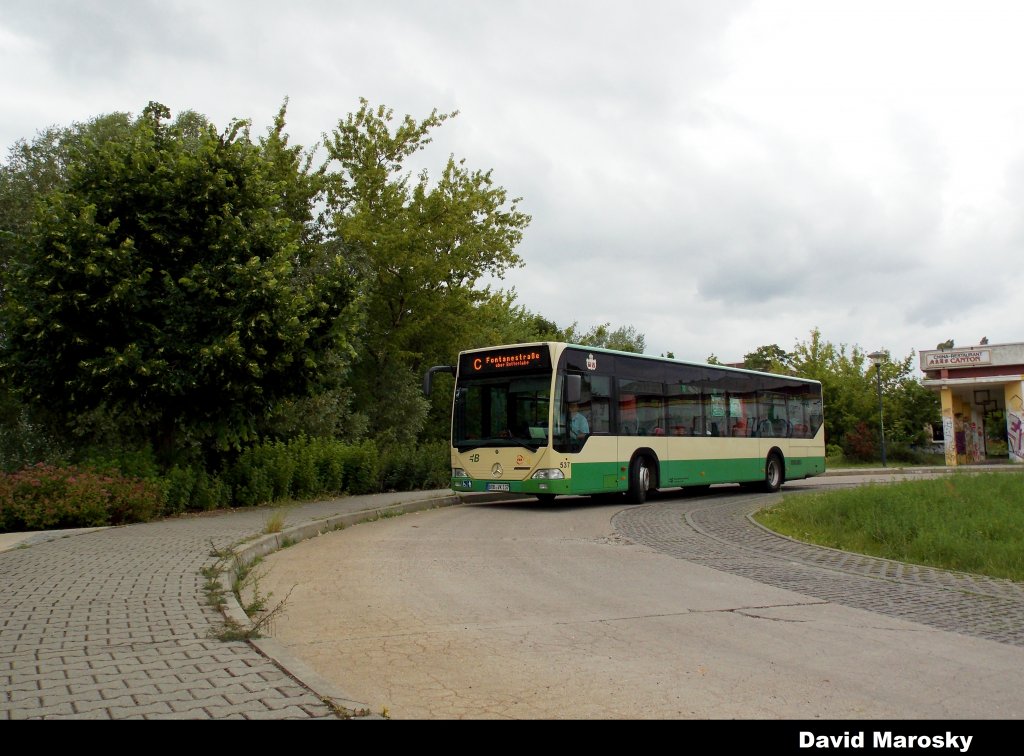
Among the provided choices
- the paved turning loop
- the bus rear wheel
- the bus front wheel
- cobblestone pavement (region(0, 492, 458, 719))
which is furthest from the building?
cobblestone pavement (region(0, 492, 458, 719))

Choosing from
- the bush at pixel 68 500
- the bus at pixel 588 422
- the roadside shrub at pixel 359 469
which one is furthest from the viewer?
the roadside shrub at pixel 359 469

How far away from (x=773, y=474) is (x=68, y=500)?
1815 cm

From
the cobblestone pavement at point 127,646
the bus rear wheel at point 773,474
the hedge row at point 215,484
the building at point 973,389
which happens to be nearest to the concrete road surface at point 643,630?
the cobblestone pavement at point 127,646

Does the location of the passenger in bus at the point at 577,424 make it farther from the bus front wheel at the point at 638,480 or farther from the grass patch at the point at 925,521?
the grass patch at the point at 925,521

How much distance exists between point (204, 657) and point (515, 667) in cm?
200

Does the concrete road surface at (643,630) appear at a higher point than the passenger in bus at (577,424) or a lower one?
lower

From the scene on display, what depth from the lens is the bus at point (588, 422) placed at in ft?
55.8

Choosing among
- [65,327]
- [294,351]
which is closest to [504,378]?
[294,351]

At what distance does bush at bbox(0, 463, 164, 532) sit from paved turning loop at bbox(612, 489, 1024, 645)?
8136 millimetres

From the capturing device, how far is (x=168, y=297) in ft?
50.0

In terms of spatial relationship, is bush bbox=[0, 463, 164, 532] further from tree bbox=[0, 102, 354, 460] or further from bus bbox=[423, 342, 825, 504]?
bus bbox=[423, 342, 825, 504]

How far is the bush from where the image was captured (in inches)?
495

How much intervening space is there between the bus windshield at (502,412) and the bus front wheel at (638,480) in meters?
2.90

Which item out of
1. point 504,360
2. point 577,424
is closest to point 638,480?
point 577,424
